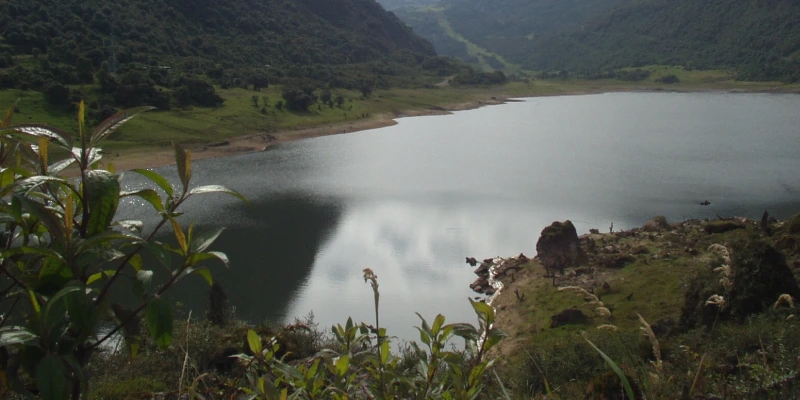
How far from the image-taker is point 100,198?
58.1 inches

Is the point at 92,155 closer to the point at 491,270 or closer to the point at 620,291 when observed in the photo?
the point at 620,291

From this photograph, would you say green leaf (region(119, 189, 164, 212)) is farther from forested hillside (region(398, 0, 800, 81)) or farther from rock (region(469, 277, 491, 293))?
forested hillside (region(398, 0, 800, 81))

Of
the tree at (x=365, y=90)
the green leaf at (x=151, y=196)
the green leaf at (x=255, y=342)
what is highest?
the green leaf at (x=151, y=196)

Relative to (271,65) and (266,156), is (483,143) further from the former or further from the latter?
(271,65)

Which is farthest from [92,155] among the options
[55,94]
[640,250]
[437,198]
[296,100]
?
[296,100]

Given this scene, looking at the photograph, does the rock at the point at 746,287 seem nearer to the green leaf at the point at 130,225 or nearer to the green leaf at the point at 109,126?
the green leaf at the point at 130,225

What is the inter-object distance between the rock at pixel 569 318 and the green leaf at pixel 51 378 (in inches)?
592

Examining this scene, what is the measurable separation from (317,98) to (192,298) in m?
46.6

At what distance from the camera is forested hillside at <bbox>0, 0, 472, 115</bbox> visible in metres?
45.8

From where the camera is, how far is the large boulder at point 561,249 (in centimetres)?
2053

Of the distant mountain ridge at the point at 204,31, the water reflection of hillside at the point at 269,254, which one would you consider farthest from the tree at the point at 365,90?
the water reflection of hillside at the point at 269,254

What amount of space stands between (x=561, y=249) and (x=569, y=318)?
5414 mm

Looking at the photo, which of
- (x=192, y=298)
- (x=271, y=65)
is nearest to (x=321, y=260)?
(x=192, y=298)

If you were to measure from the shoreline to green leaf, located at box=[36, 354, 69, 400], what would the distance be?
1177 centimetres
